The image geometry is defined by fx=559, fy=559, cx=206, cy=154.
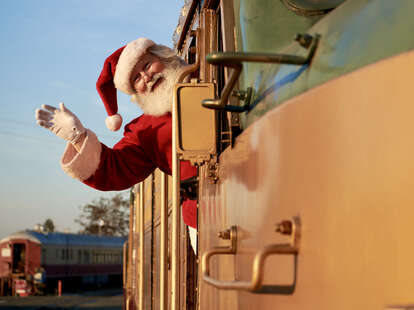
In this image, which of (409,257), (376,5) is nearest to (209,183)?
(376,5)

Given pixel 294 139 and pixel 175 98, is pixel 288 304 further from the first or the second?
pixel 175 98

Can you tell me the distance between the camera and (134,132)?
10.6 ft

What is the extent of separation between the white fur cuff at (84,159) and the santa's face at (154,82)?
39 cm

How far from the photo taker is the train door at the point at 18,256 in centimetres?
3030

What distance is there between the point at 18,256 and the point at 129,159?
2996cm

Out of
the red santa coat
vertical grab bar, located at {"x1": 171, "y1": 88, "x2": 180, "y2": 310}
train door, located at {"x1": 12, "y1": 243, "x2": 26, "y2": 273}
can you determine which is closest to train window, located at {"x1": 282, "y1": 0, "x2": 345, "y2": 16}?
vertical grab bar, located at {"x1": 171, "y1": 88, "x2": 180, "y2": 310}

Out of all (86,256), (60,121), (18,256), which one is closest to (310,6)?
(60,121)

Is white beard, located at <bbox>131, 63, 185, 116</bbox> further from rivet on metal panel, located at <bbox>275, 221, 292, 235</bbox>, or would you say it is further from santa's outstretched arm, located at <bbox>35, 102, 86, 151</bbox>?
rivet on metal panel, located at <bbox>275, 221, 292, 235</bbox>

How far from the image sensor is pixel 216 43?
106 inches

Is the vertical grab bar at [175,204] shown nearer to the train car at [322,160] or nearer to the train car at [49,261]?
the train car at [322,160]

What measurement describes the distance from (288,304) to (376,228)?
31 centimetres

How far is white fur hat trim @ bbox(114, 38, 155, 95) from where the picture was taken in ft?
10.2

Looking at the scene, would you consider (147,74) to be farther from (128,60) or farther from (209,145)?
(209,145)

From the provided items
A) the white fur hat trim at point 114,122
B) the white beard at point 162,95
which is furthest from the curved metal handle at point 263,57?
the white fur hat trim at point 114,122
